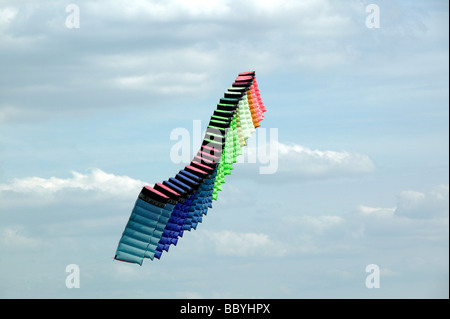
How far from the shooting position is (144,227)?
198m

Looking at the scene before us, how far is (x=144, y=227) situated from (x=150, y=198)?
582cm

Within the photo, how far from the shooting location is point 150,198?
198 meters

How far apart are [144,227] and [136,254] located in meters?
5.51

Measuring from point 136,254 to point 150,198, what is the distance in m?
11.3

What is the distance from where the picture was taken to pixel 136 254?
197875mm
